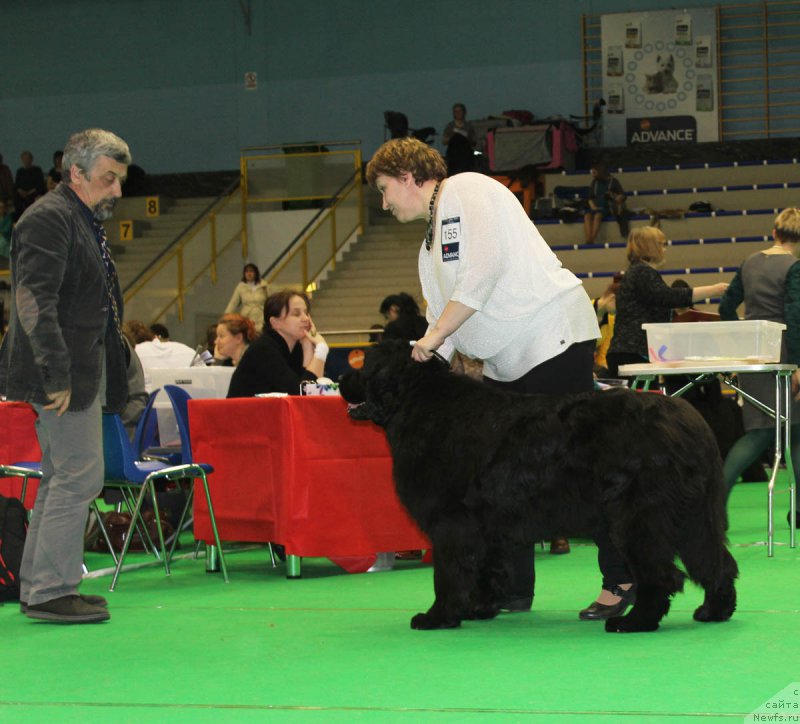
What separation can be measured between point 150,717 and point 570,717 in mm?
871

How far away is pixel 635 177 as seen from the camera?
16.2m

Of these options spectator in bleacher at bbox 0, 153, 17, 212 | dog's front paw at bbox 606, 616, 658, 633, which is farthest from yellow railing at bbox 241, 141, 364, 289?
dog's front paw at bbox 606, 616, 658, 633

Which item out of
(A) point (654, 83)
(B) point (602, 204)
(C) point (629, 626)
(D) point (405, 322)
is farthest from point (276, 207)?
(C) point (629, 626)

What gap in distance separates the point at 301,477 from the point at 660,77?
1372 cm

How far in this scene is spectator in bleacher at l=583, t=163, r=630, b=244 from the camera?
1492cm

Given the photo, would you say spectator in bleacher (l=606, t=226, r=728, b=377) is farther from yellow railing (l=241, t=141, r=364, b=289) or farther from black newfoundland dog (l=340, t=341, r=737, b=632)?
yellow railing (l=241, t=141, r=364, b=289)

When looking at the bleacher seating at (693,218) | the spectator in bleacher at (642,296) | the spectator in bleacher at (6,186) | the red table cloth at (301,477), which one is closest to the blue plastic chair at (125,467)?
the red table cloth at (301,477)

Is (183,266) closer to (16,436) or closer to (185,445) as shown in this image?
(16,436)

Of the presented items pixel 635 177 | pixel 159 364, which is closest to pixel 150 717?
pixel 159 364

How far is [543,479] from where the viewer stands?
3.33 meters

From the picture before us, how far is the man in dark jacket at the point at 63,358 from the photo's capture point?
3.71m

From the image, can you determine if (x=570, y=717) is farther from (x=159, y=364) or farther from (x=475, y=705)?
(x=159, y=364)

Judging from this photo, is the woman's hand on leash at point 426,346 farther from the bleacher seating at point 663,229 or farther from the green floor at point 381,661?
the bleacher seating at point 663,229

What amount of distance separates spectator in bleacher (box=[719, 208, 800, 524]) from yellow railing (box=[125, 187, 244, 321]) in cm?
1031
